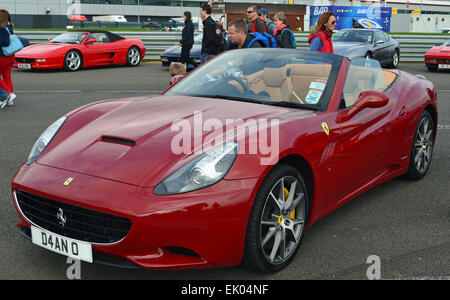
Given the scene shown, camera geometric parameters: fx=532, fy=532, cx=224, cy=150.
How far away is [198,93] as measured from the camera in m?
4.06

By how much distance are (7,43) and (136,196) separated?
7377 mm

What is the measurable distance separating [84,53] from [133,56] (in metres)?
1.98

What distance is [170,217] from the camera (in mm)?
2705

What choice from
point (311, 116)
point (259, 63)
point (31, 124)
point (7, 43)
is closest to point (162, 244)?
point (311, 116)

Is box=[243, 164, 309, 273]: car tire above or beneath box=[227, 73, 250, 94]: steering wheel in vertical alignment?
beneath

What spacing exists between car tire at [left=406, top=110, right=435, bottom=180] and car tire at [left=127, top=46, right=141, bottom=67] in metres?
13.1

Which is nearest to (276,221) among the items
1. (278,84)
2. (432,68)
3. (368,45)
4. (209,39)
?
(278,84)

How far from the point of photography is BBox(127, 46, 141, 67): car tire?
675 inches

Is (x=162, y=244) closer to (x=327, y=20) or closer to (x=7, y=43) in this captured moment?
(x=327, y=20)

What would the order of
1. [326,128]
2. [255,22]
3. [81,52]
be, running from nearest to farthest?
[326,128]
[255,22]
[81,52]

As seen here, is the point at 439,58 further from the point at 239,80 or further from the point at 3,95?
the point at 239,80

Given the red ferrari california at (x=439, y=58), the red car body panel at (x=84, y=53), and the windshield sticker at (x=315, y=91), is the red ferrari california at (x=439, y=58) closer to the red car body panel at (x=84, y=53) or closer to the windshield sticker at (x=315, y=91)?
the red car body panel at (x=84, y=53)

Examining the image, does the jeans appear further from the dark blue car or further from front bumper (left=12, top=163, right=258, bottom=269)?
front bumper (left=12, top=163, right=258, bottom=269)

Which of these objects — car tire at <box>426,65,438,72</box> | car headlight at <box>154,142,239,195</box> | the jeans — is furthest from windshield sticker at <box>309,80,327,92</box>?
car tire at <box>426,65,438,72</box>
